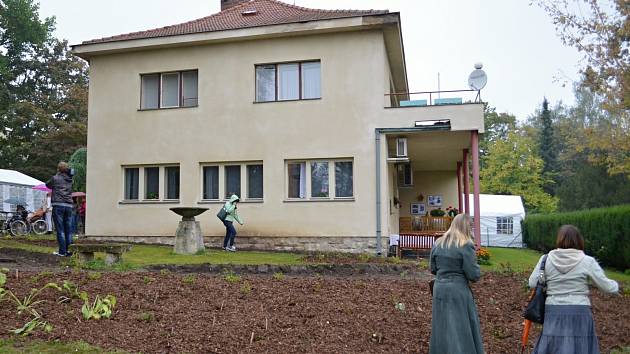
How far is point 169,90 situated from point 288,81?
424cm

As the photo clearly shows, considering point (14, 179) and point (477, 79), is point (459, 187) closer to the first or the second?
point (477, 79)

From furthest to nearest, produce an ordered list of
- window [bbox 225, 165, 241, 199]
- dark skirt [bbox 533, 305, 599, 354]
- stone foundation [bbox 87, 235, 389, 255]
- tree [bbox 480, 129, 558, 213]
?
tree [bbox 480, 129, 558, 213] → window [bbox 225, 165, 241, 199] → stone foundation [bbox 87, 235, 389, 255] → dark skirt [bbox 533, 305, 599, 354]

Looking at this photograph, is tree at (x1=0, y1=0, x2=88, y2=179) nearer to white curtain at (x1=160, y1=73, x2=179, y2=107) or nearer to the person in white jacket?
white curtain at (x1=160, y1=73, x2=179, y2=107)

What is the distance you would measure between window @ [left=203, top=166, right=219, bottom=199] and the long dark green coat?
13.5 metres

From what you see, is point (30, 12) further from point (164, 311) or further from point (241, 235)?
point (164, 311)

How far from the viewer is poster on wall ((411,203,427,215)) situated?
83.6 ft

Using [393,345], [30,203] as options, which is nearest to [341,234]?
[393,345]

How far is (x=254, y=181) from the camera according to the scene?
60.1 feet

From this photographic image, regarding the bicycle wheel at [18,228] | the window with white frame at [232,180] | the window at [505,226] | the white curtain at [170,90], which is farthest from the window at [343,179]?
the window at [505,226]

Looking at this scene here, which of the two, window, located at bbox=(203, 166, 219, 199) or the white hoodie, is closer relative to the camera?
the white hoodie

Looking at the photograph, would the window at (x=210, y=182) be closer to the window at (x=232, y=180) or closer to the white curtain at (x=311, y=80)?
the window at (x=232, y=180)

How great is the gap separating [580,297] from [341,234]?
11802 millimetres

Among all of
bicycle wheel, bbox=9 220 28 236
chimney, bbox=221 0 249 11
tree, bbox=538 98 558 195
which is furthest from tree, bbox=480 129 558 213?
bicycle wheel, bbox=9 220 28 236

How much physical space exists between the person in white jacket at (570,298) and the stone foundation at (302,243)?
37.2 feet
